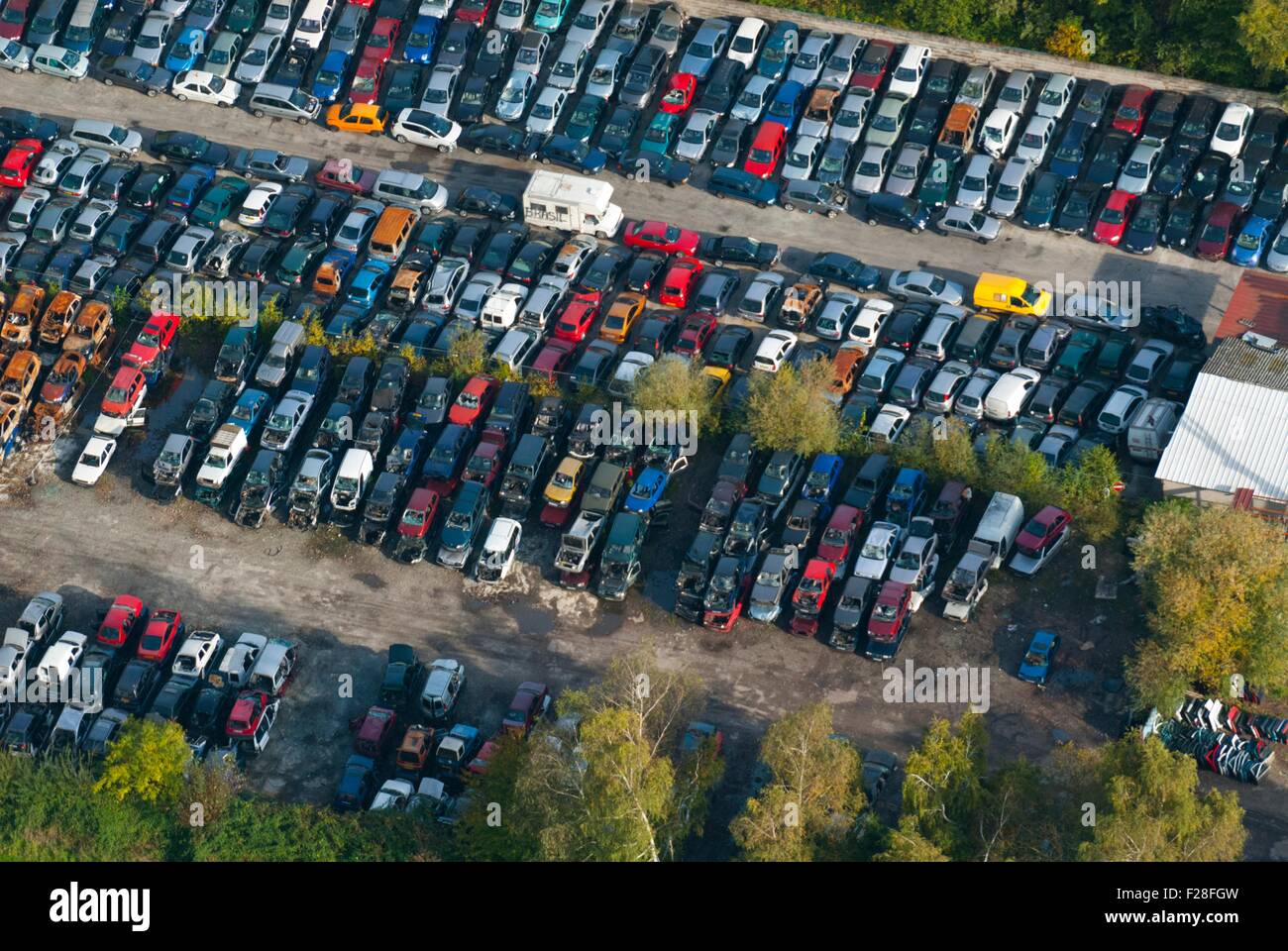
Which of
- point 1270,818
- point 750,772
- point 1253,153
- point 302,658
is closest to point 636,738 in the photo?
point 750,772

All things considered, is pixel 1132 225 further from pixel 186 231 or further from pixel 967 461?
pixel 186 231

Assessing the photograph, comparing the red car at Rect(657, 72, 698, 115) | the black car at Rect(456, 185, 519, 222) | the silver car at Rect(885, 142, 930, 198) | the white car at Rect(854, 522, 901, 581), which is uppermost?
the silver car at Rect(885, 142, 930, 198)

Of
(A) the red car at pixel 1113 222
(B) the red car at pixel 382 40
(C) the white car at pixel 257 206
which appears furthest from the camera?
(B) the red car at pixel 382 40

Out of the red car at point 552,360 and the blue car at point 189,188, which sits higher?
the red car at point 552,360

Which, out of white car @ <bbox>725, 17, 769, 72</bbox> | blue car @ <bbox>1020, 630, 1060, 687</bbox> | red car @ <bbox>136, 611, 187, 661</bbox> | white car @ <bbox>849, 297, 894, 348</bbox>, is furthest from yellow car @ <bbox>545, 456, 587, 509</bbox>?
white car @ <bbox>725, 17, 769, 72</bbox>

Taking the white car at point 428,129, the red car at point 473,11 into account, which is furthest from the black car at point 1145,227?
the red car at point 473,11

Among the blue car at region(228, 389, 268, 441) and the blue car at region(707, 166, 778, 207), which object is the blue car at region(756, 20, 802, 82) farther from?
the blue car at region(228, 389, 268, 441)

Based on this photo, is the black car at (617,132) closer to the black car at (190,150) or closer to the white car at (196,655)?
the black car at (190,150)

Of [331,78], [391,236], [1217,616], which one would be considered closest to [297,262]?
[391,236]
